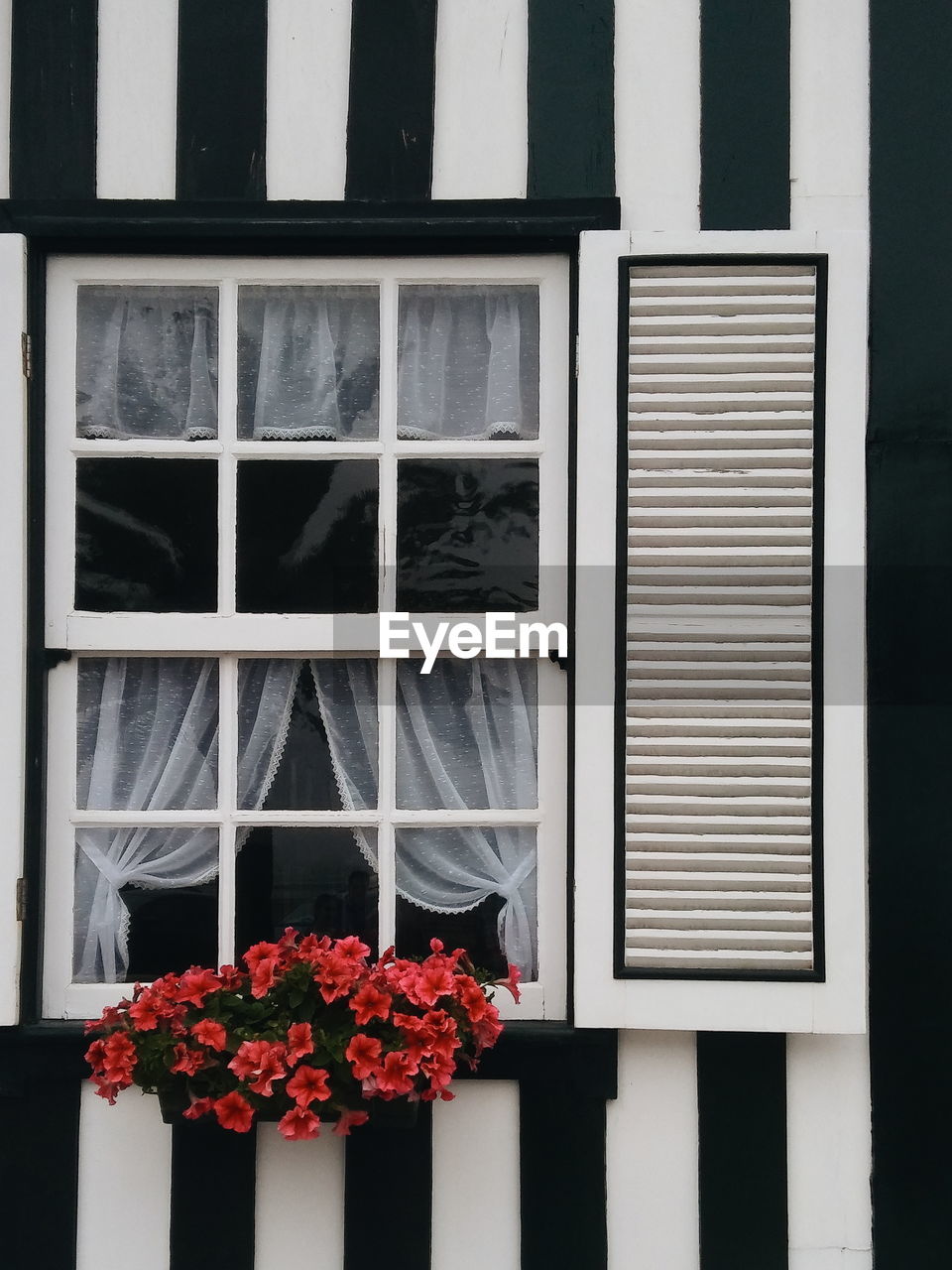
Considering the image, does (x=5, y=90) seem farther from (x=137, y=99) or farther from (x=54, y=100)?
(x=137, y=99)

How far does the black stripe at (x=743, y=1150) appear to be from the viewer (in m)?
2.02

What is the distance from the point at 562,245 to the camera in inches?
82.2

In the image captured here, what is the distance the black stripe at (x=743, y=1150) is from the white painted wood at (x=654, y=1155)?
3cm

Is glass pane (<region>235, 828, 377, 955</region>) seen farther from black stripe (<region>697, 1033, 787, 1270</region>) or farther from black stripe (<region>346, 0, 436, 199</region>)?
black stripe (<region>346, 0, 436, 199</region>)

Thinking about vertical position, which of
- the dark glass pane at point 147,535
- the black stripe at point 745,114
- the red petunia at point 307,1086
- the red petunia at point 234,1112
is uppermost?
the black stripe at point 745,114

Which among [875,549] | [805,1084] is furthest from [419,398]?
[805,1084]

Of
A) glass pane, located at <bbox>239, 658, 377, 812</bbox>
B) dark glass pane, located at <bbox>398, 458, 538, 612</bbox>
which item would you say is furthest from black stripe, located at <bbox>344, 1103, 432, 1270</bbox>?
dark glass pane, located at <bbox>398, 458, 538, 612</bbox>

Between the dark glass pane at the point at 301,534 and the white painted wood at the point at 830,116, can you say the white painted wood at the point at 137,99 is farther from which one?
the white painted wood at the point at 830,116

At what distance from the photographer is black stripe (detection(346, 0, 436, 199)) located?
2.10m

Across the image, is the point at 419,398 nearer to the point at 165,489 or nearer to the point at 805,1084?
the point at 165,489

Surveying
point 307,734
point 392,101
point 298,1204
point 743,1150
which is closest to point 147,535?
point 307,734

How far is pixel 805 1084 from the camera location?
2035mm

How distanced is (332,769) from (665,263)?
1.22m

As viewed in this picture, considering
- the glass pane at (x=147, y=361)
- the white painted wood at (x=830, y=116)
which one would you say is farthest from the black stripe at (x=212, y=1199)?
the white painted wood at (x=830, y=116)
